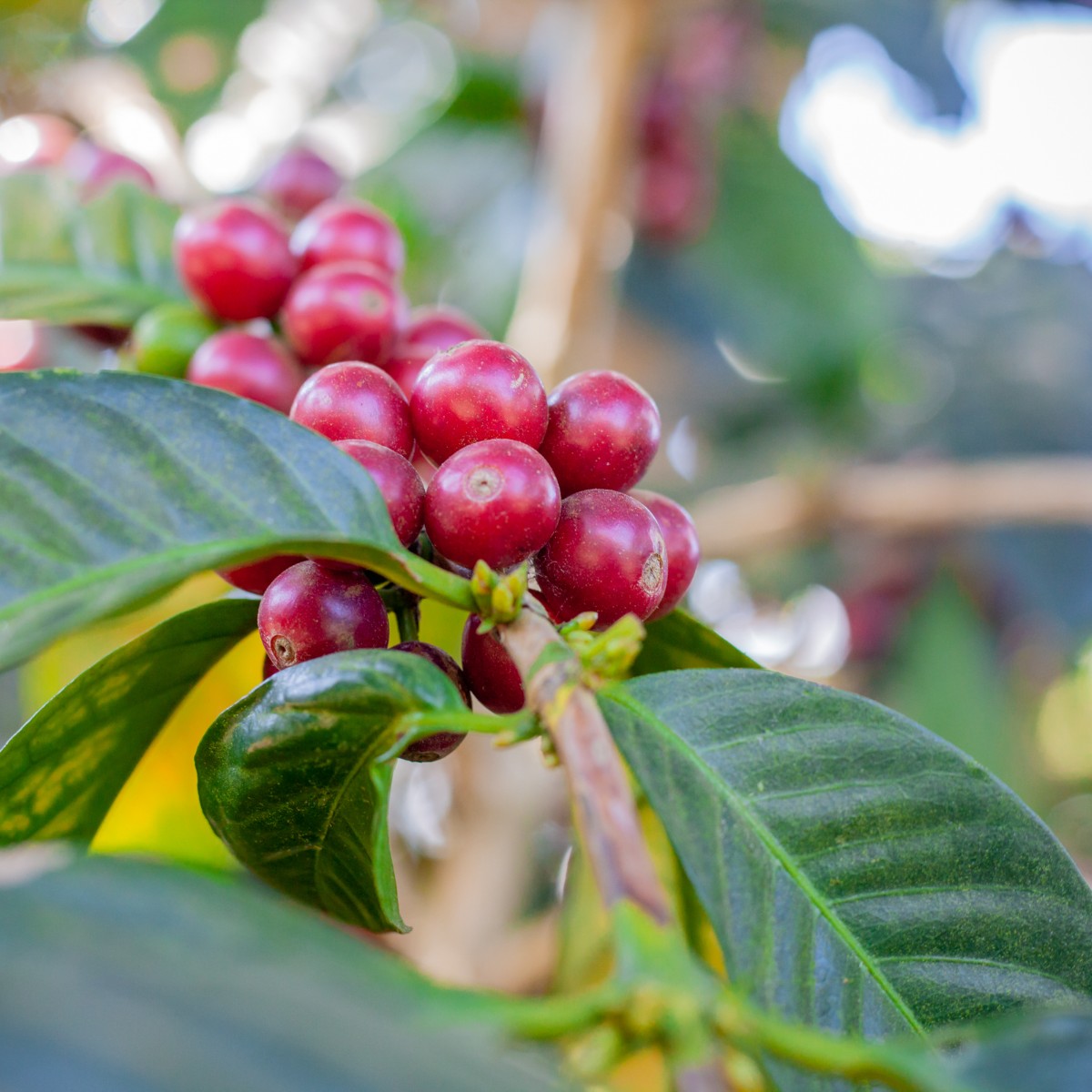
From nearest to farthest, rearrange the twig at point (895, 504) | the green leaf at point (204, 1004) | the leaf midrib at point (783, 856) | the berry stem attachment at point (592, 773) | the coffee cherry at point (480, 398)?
the green leaf at point (204, 1004) < the berry stem attachment at point (592, 773) < the leaf midrib at point (783, 856) < the coffee cherry at point (480, 398) < the twig at point (895, 504)

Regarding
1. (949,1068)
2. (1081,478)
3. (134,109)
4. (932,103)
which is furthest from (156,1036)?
(932,103)

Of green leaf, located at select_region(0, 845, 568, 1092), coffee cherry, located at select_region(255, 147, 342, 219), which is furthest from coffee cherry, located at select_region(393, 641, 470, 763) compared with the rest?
coffee cherry, located at select_region(255, 147, 342, 219)

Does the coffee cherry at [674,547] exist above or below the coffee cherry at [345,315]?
below

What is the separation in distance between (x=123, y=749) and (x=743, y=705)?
40 cm

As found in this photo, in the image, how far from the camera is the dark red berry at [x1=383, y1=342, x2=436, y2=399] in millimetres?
853

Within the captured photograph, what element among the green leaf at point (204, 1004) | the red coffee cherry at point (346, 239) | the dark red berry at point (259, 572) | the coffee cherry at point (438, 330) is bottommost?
the green leaf at point (204, 1004)

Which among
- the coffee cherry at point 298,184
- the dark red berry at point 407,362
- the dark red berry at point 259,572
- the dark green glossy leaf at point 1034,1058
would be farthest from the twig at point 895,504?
the dark green glossy leaf at point 1034,1058

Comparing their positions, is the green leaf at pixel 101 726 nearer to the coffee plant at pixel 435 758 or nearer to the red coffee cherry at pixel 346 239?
the coffee plant at pixel 435 758

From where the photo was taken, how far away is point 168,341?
36.2 inches

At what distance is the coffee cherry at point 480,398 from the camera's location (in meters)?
0.62

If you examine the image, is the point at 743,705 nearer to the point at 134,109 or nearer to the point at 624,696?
the point at 624,696

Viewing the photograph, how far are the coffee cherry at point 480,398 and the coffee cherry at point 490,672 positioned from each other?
0.11 meters

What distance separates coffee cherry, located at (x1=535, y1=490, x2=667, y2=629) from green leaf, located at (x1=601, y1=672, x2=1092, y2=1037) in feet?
0.25

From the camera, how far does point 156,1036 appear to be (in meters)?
0.30
